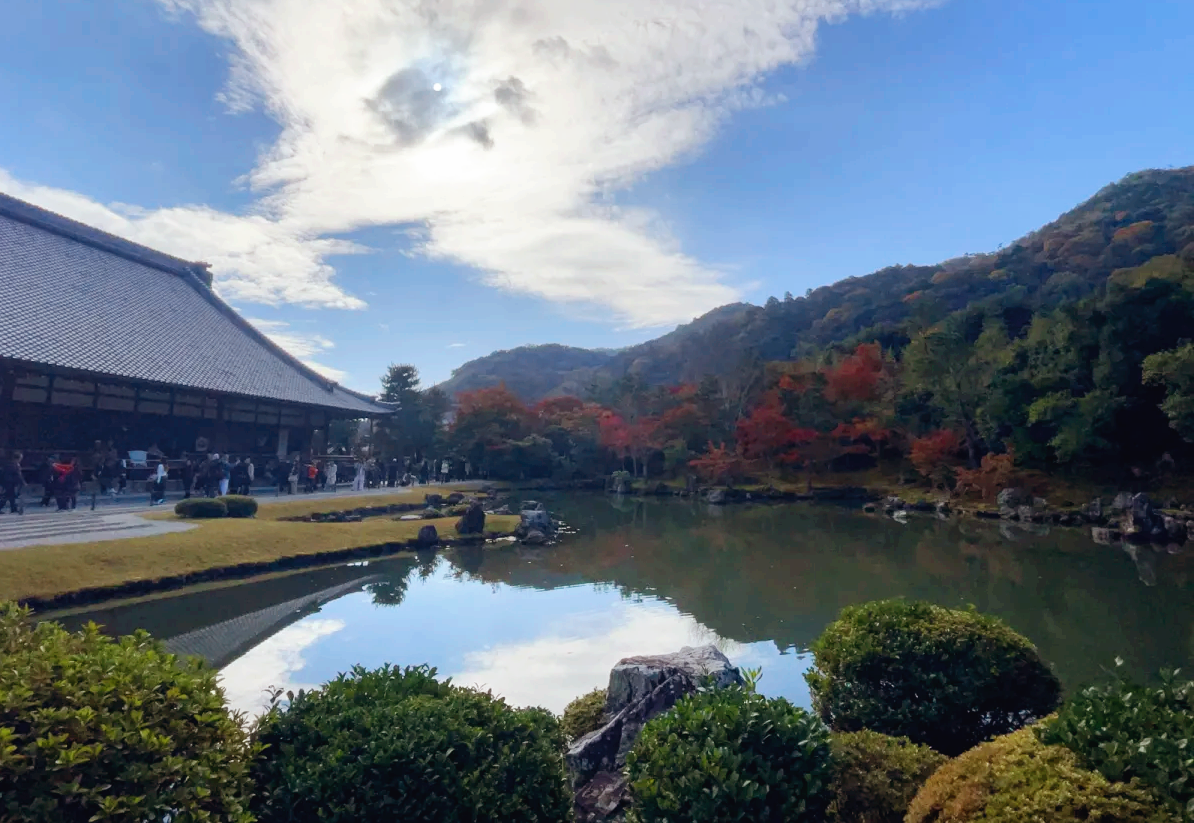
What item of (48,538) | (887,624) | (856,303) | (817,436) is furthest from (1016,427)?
(856,303)

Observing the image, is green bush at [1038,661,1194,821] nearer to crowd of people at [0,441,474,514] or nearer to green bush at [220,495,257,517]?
green bush at [220,495,257,517]

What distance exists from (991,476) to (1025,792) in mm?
29904

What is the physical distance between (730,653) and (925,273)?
9043 cm

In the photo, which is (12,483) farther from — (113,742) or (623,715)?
(113,742)

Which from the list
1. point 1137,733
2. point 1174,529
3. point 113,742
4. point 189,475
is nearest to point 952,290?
point 1174,529

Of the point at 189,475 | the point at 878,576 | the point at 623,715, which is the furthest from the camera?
the point at 189,475

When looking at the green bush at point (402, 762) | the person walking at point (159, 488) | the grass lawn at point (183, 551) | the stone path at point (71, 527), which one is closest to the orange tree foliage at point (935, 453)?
the grass lawn at point (183, 551)

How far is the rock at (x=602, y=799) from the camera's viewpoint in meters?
4.14

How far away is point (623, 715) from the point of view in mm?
4691

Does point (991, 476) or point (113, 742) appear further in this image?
point (991, 476)

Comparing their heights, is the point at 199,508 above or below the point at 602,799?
above

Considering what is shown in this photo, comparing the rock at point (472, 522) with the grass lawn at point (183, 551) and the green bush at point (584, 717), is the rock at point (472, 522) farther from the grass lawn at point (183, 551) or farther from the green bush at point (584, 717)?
the green bush at point (584, 717)

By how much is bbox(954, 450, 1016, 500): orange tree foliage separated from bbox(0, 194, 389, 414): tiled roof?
25.5 metres

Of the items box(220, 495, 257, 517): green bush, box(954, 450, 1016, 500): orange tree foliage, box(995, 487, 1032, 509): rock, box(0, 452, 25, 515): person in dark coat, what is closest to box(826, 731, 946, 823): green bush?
box(220, 495, 257, 517): green bush
